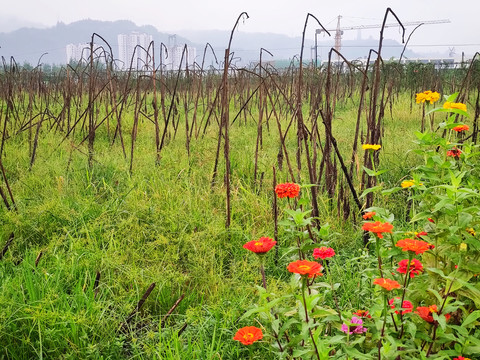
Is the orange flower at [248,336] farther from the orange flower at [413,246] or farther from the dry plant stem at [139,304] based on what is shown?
the dry plant stem at [139,304]

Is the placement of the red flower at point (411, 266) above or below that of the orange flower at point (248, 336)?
above

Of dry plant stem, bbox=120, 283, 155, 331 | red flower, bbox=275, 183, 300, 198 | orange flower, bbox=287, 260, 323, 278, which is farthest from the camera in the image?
dry plant stem, bbox=120, 283, 155, 331

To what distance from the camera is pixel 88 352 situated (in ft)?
4.44

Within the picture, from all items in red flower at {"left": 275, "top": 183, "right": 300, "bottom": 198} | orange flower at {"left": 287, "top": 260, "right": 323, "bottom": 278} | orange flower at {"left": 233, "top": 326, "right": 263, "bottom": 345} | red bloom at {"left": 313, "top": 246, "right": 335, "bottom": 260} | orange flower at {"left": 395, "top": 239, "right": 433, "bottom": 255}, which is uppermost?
red flower at {"left": 275, "top": 183, "right": 300, "bottom": 198}

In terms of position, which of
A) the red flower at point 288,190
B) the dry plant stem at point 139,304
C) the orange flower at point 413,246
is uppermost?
the red flower at point 288,190

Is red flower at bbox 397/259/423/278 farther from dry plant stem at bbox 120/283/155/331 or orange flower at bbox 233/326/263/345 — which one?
dry plant stem at bbox 120/283/155/331

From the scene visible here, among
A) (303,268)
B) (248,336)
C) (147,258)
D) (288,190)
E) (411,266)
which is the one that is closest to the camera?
(303,268)

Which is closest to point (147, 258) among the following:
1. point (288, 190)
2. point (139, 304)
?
point (139, 304)

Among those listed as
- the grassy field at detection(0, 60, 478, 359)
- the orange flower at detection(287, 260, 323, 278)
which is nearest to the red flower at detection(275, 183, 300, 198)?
the grassy field at detection(0, 60, 478, 359)

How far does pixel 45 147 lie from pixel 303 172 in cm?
253

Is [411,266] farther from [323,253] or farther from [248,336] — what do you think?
[248,336]

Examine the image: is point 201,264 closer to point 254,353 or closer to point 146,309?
point 146,309

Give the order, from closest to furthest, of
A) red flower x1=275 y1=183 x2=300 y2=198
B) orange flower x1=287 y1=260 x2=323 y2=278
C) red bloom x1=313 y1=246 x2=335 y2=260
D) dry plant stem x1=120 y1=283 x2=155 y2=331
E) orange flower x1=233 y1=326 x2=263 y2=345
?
orange flower x1=287 y1=260 x2=323 y2=278 < orange flower x1=233 y1=326 x2=263 y2=345 < red bloom x1=313 y1=246 x2=335 y2=260 < red flower x1=275 y1=183 x2=300 y2=198 < dry plant stem x1=120 y1=283 x2=155 y2=331

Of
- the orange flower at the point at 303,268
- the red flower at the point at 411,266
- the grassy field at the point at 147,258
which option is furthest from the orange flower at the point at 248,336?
the red flower at the point at 411,266
